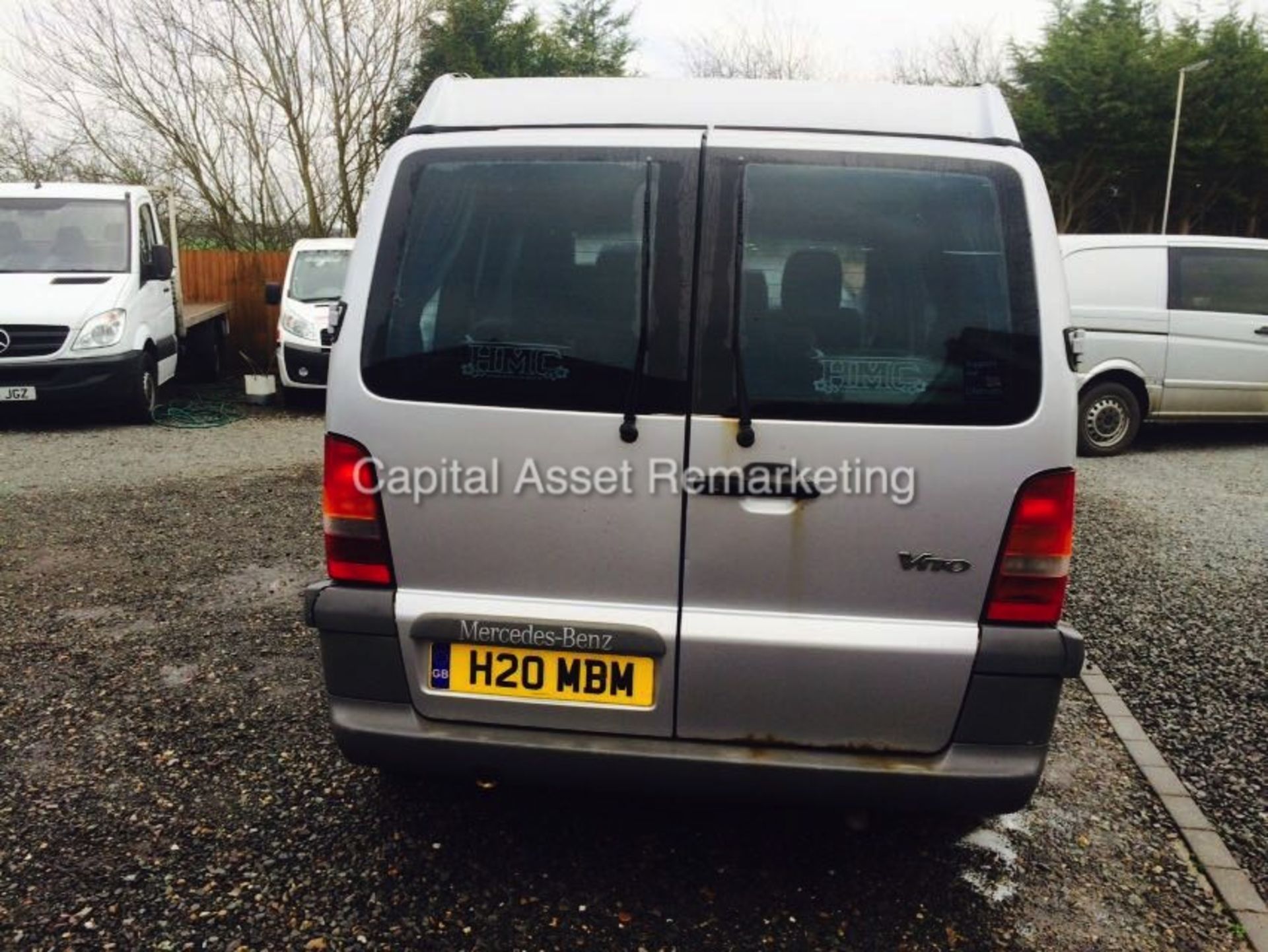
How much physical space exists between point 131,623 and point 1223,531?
21.4 feet

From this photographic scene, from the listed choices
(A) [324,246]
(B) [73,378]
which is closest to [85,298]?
(B) [73,378]

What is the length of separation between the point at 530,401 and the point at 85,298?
8705 millimetres

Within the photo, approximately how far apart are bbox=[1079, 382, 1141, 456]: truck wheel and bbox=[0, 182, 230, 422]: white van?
8.80m

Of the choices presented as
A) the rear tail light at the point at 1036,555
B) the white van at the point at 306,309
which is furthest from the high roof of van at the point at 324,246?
the rear tail light at the point at 1036,555

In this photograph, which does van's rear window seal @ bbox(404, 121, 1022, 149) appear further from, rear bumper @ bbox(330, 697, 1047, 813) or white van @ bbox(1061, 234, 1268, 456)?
white van @ bbox(1061, 234, 1268, 456)

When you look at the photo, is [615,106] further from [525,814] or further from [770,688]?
[525,814]

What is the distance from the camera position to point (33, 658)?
415cm

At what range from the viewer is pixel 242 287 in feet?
48.4

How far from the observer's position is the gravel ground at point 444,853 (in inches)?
98.7

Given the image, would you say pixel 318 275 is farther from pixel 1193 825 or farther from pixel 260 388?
pixel 1193 825

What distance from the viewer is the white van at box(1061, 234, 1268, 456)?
9.19 m

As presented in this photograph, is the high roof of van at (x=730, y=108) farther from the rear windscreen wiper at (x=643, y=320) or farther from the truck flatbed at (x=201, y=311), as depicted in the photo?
the truck flatbed at (x=201, y=311)

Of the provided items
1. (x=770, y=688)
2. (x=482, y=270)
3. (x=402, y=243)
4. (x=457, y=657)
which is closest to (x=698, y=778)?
(x=770, y=688)

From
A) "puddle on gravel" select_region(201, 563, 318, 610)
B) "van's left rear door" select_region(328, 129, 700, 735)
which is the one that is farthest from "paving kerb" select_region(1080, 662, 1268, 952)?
"puddle on gravel" select_region(201, 563, 318, 610)
